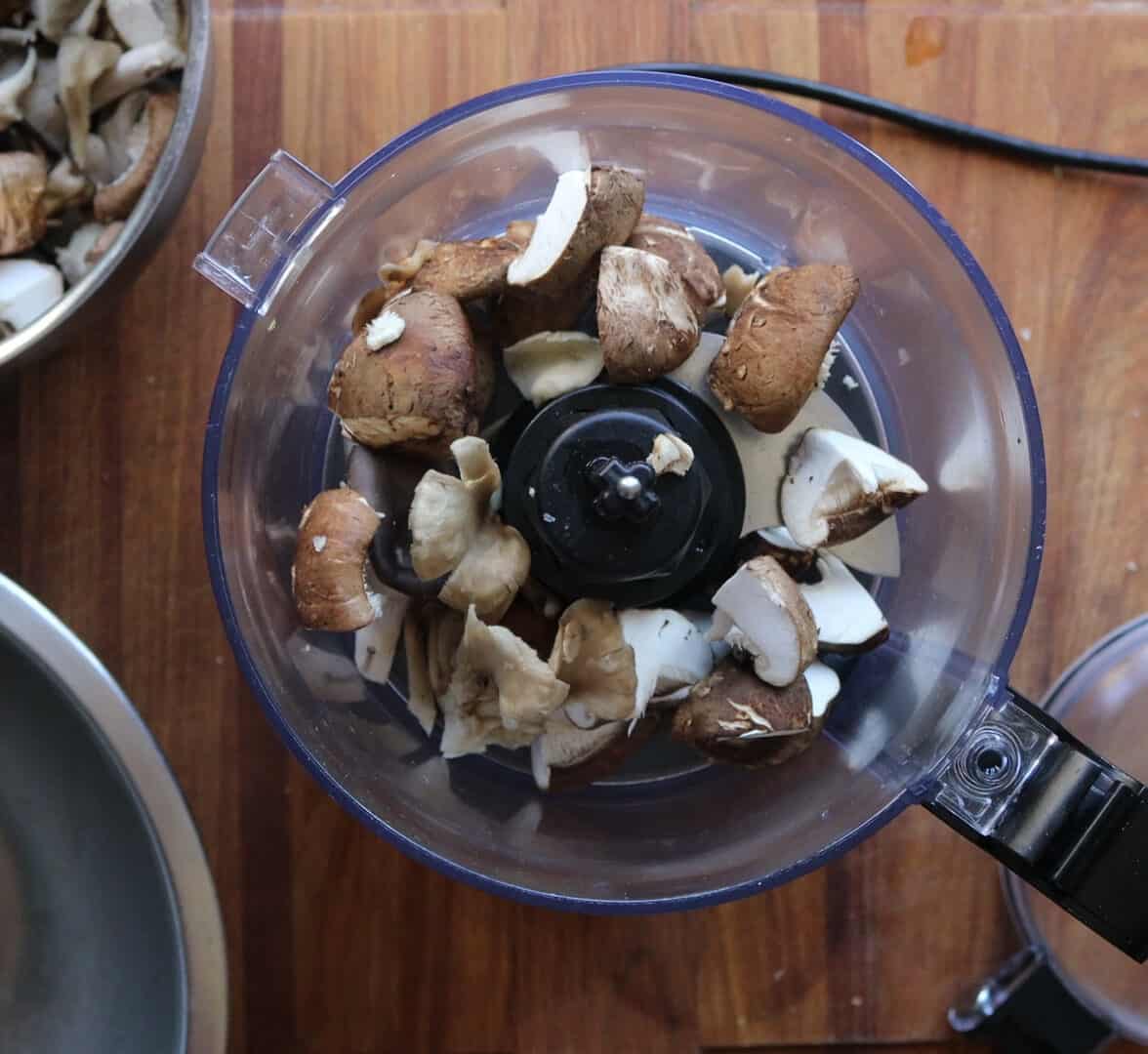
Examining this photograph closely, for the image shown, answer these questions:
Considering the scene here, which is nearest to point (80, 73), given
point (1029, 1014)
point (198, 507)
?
point (198, 507)

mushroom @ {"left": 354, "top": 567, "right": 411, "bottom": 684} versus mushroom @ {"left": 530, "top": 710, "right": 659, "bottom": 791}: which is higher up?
mushroom @ {"left": 354, "top": 567, "right": 411, "bottom": 684}

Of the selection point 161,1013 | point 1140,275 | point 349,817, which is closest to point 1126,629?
point 1140,275

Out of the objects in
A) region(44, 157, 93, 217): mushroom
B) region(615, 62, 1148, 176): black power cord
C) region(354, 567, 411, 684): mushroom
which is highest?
region(615, 62, 1148, 176): black power cord

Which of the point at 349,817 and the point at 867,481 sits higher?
the point at 867,481

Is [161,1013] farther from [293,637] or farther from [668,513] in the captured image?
[668,513]

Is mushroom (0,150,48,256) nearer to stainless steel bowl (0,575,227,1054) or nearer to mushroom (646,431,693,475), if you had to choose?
stainless steel bowl (0,575,227,1054)

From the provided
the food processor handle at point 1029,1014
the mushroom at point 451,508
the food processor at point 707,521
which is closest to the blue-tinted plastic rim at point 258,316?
the food processor at point 707,521

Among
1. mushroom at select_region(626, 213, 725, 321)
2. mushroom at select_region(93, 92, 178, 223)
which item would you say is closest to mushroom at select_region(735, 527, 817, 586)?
mushroom at select_region(626, 213, 725, 321)
